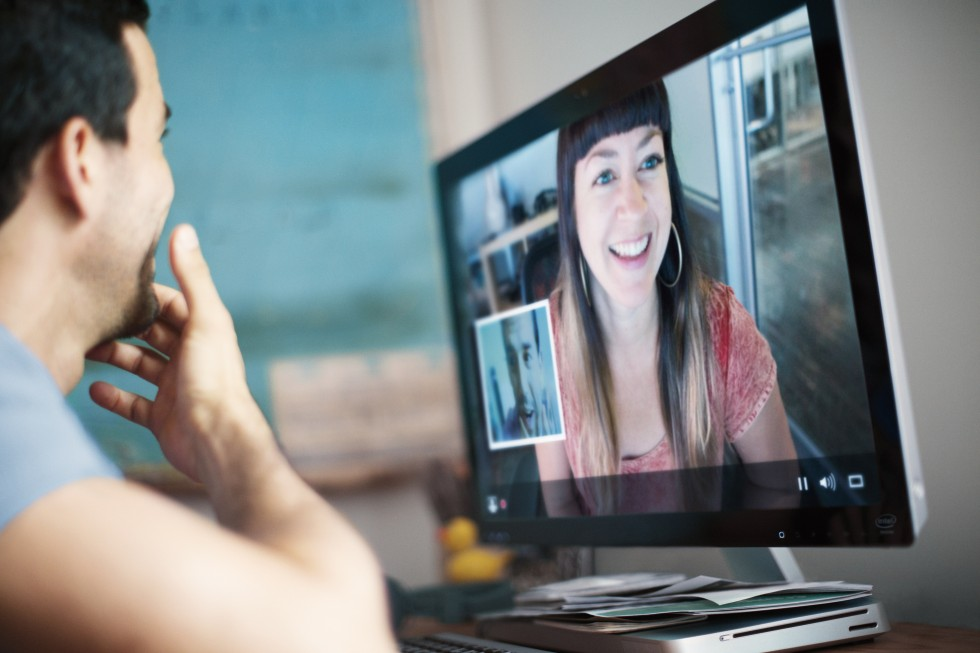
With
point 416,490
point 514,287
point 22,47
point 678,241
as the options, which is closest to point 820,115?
point 678,241

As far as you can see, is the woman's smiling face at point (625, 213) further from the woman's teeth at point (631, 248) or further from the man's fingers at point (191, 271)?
the man's fingers at point (191, 271)

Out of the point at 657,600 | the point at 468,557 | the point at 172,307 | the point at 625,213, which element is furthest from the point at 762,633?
the point at 468,557

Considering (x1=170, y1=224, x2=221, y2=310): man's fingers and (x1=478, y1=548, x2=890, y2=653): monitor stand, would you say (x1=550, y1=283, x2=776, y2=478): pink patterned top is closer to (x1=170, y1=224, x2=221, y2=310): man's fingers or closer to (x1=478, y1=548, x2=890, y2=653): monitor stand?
(x1=478, y1=548, x2=890, y2=653): monitor stand

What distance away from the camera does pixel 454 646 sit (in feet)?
2.74

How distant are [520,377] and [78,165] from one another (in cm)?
55

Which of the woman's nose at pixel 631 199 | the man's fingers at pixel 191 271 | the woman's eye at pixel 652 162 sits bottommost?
the man's fingers at pixel 191 271

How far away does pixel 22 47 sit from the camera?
52 centimetres

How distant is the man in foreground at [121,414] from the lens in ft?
1.49

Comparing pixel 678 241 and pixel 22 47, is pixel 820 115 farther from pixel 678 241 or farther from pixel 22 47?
pixel 22 47

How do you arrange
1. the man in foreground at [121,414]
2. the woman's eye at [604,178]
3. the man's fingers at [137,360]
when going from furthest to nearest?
the woman's eye at [604,178], the man's fingers at [137,360], the man in foreground at [121,414]

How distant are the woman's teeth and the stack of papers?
0.98 ft

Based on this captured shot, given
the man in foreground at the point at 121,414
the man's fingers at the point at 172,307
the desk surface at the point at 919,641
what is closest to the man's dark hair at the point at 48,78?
the man in foreground at the point at 121,414

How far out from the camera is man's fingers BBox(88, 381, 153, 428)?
0.62 metres

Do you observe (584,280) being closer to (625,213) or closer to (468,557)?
(625,213)
